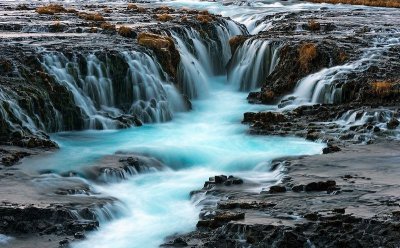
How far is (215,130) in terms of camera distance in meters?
21.3

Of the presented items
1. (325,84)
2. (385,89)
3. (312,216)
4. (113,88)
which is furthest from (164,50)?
(312,216)

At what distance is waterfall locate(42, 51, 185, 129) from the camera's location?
21.5 meters

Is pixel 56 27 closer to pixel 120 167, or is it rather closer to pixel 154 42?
pixel 154 42

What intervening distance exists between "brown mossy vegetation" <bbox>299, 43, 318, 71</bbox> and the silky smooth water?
2.78 meters

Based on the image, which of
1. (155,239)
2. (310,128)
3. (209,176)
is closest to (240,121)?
(310,128)

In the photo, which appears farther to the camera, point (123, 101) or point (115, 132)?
point (123, 101)

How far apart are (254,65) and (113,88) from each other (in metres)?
→ 7.66

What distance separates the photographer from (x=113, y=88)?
2253cm

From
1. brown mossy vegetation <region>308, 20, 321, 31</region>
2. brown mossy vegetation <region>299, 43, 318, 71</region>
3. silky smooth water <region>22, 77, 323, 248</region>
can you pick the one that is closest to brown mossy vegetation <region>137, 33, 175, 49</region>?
silky smooth water <region>22, 77, 323, 248</region>

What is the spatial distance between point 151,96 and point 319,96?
6.03m

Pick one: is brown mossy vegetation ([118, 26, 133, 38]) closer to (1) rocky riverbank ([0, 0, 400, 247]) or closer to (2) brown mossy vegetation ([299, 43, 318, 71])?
(1) rocky riverbank ([0, 0, 400, 247])

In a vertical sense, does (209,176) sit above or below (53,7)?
below

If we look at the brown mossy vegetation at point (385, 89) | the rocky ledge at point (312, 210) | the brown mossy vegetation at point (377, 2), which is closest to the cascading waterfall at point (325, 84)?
the brown mossy vegetation at point (385, 89)

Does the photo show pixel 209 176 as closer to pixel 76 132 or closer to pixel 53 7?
pixel 76 132
